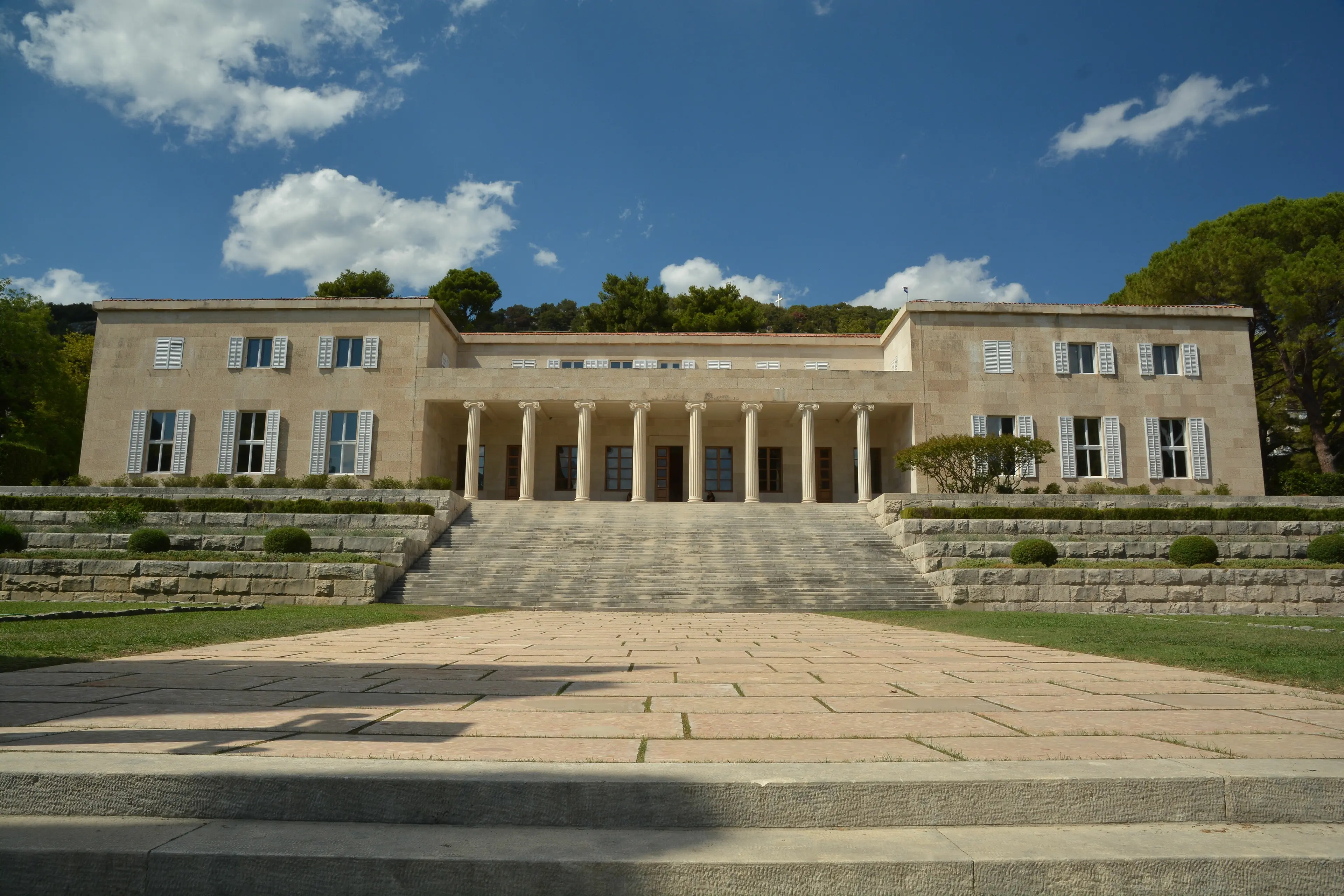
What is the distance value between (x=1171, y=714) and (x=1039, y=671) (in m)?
1.91

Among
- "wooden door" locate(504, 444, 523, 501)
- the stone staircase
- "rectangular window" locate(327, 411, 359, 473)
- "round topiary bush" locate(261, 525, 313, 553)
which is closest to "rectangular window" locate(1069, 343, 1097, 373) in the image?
the stone staircase

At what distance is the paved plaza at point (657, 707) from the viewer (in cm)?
329

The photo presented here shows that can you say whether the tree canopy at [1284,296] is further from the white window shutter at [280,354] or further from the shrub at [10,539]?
the shrub at [10,539]

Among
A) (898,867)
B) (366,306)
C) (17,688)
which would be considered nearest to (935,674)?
(898,867)

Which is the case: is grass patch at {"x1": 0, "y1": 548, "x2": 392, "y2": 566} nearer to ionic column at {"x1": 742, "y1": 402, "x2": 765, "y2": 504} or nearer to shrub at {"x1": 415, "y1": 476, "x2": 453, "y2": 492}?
shrub at {"x1": 415, "y1": 476, "x2": 453, "y2": 492}

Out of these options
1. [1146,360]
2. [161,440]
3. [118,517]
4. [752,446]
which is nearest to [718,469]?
[752,446]

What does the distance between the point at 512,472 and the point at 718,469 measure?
8.82 meters

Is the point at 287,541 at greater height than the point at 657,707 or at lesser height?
greater

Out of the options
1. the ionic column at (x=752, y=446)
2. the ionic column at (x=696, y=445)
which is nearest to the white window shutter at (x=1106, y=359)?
the ionic column at (x=752, y=446)

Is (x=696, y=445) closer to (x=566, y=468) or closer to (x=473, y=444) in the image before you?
(x=566, y=468)

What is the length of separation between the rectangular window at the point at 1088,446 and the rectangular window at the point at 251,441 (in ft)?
99.0

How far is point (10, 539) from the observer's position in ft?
56.3

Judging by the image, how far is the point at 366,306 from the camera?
1168 inches

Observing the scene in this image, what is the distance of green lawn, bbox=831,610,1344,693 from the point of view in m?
6.03
